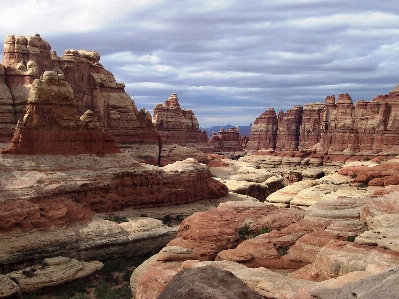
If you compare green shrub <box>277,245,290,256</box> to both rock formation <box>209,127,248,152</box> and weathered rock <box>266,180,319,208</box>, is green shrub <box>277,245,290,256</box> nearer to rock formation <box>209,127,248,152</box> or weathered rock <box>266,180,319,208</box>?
weathered rock <box>266,180,319,208</box>

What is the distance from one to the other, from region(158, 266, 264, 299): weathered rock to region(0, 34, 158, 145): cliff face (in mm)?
46472

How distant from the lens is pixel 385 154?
86.5 m

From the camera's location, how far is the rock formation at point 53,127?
36969 millimetres

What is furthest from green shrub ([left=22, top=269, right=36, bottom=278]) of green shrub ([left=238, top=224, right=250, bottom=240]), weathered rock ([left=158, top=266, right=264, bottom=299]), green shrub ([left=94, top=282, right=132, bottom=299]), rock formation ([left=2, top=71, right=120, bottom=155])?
weathered rock ([left=158, top=266, right=264, bottom=299])

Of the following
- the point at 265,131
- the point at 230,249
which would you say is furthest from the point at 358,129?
the point at 230,249

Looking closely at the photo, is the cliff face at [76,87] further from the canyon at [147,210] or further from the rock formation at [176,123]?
the rock formation at [176,123]

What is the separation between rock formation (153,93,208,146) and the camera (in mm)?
106206

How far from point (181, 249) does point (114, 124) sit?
49799 mm

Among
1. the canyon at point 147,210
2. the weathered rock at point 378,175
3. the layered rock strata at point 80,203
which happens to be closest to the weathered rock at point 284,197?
the canyon at point 147,210

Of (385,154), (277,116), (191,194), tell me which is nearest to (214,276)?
(191,194)

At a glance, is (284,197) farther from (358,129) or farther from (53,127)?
(358,129)

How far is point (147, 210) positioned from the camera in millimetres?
40781

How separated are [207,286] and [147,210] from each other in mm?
33165

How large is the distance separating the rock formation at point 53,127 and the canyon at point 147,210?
91 mm
